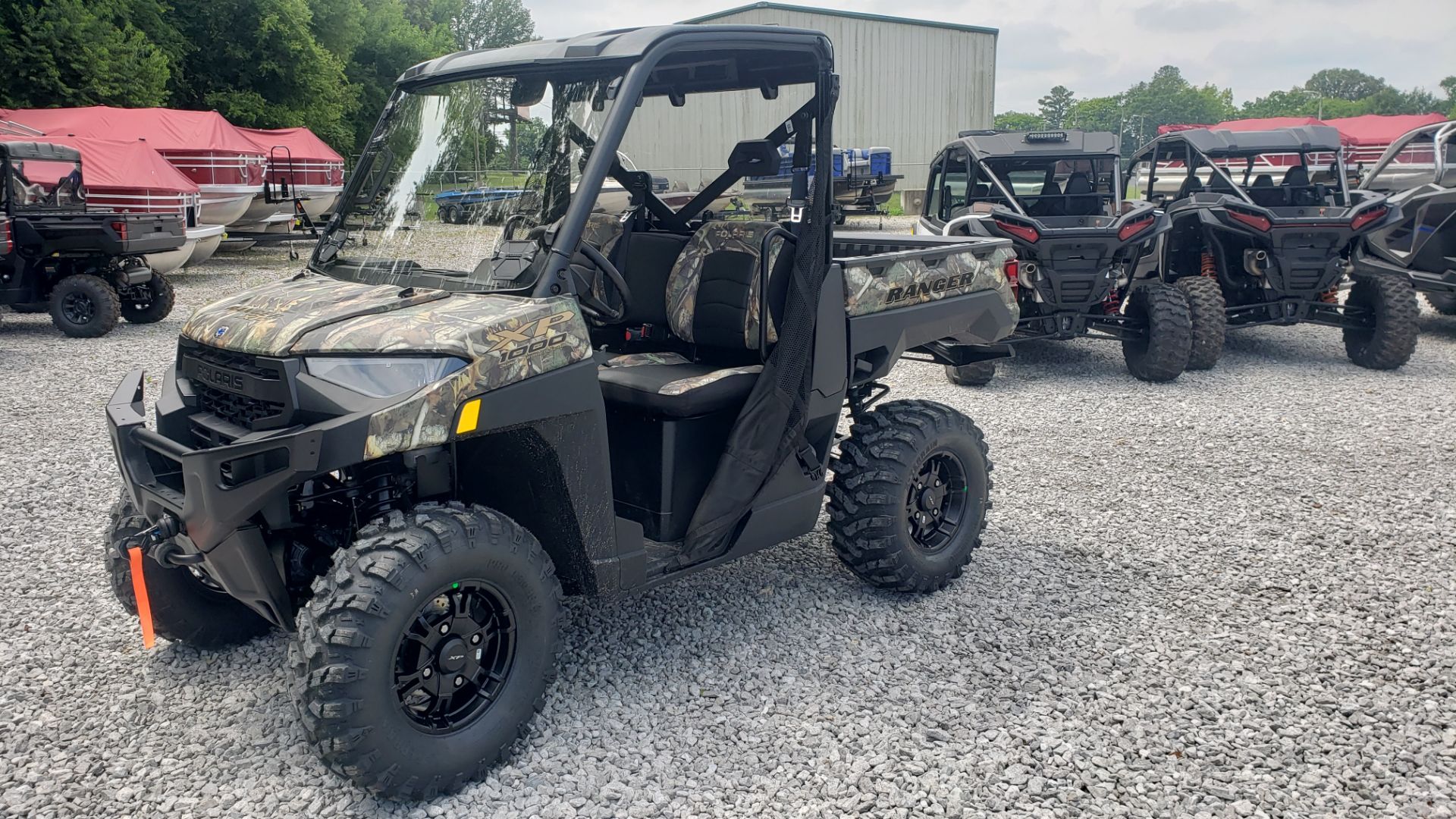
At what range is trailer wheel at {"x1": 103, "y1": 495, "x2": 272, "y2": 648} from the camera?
3625 millimetres

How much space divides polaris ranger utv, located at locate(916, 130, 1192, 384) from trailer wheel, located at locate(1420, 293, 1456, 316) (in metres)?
4.19

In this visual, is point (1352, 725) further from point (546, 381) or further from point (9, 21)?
point (9, 21)

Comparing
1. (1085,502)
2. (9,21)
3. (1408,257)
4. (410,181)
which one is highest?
(9,21)

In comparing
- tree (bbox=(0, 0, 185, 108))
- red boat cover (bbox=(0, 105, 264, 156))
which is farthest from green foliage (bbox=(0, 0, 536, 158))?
red boat cover (bbox=(0, 105, 264, 156))

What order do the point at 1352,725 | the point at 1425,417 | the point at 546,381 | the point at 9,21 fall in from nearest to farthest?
the point at 546,381
the point at 1352,725
the point at 1425,417
the point at 9,21

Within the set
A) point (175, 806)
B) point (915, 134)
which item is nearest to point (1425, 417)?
point (175, 806)

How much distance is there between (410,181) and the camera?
3768 millimetres

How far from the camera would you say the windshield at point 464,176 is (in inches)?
138

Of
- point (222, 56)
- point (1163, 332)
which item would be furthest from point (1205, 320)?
point (222, 56)

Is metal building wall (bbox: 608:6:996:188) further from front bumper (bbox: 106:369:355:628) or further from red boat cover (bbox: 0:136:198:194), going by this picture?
front bumper (bbox: 106:369:355:628)

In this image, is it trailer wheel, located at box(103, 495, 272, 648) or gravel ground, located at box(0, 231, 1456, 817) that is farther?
trailer wheel, located at box(103, 495, 272, 648)

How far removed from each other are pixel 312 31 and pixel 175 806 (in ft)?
114

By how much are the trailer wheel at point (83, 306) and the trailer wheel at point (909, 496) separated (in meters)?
10.1

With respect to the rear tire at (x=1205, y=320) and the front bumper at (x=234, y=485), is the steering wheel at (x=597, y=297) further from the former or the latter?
the rear tire at (x=1205, y=320)
